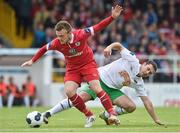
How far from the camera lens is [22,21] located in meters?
31.9

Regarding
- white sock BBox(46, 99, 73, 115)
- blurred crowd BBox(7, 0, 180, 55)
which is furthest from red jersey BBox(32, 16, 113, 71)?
blurred crowd BBox(7, 0, 180, 55)

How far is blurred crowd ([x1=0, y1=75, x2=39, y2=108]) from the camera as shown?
28625 mm

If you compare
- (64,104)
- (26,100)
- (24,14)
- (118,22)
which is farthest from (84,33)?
(118,22)

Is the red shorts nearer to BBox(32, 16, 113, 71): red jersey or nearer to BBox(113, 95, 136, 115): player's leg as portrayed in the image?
BBox(32, 16, 113, 71): red jersey

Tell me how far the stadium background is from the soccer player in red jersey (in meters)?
12.3

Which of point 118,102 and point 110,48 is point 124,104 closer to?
point 118,102

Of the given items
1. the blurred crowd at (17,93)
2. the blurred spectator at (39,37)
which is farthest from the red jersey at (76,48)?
the blurred spectator at (39,37)

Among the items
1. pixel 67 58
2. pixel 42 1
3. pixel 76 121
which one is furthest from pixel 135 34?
pixel 67 58

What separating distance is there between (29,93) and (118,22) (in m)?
5.43

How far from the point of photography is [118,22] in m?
32.2

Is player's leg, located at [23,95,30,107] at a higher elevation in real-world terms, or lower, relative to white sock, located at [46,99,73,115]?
higher

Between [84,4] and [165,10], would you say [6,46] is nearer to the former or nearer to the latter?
[84,4]

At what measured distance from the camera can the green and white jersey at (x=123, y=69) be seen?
16.0 metres

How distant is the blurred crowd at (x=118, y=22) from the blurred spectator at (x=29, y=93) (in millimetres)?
2048
